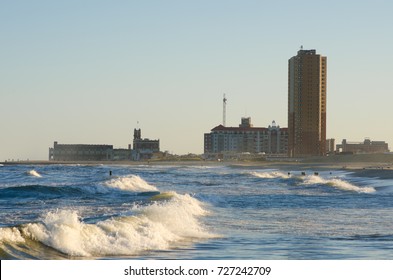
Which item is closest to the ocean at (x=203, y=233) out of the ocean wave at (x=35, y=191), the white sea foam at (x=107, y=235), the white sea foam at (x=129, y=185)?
the white sea foam at (x=107, y=235)

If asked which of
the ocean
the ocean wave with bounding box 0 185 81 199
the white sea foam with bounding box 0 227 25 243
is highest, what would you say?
the white sea foam with bounding box 0 227 25 243

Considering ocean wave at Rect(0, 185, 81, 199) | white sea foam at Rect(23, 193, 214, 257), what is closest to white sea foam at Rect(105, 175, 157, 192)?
ocean wave at Rect(0, 185, 81, 199)

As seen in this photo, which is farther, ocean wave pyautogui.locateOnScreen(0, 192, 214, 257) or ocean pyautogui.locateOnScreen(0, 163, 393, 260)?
ocean wave pyautogui.locateOnScreen(0, 192, 214, 257)

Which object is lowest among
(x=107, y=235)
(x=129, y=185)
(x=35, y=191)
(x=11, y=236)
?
(x=35, y=191)

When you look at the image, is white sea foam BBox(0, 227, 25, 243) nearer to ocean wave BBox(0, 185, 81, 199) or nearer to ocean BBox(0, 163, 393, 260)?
ocean BBox(0, 163, 393, 260)

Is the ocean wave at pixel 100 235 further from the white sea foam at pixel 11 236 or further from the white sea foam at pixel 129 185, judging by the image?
the white sea foam at pixel 129 185

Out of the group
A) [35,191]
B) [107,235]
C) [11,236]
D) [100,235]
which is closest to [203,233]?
[107,235]

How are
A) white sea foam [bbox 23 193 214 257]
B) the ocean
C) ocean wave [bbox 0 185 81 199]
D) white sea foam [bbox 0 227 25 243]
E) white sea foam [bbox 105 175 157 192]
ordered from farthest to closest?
white sea foam [bbox 105 175 157 192] < ocean wave [bbox 0 185 81 199] < white sea foam [bbox 0 227 25 243] < white sea foam [bbox 23 193 214 257] < the ocean

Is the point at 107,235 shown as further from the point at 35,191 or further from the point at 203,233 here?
the point at 35,191

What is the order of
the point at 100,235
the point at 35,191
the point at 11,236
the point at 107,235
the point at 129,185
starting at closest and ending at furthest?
1. the point at 11,236
2. the point at 100,235
3. the point at 107,235
4. the point at 35,191
5. the point at 129,185

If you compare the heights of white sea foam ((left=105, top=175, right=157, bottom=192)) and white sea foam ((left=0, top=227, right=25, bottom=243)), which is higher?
white sea foam ((left=0, top=227, right=25, bottom=243))

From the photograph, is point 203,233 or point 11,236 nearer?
point 11,236

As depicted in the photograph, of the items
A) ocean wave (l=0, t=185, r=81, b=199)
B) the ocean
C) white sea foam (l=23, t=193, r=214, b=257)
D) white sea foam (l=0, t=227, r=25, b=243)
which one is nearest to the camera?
the ocean
